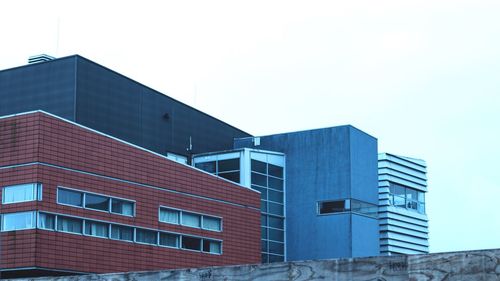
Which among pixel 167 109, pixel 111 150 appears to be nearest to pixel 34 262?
pixel 111 150

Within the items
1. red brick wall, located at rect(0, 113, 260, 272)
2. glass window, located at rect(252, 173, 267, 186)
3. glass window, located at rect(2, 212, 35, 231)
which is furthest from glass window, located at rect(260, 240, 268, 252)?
glass window, located at rect(2, 212, 35, 231)

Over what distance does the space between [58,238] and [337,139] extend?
2357 centimetres

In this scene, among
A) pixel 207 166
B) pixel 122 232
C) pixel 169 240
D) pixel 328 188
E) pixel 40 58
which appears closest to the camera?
pixel 122 232

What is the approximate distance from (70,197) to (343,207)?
2147cm

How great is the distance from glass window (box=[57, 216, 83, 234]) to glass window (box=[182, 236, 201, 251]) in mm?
8156

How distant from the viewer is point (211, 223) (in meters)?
52.2

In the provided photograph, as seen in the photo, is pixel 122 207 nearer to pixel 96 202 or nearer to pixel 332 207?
pixel 96 202

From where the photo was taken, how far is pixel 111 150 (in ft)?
151

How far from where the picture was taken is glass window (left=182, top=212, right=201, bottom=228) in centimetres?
5025

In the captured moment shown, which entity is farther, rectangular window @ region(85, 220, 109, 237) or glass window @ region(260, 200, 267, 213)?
glass window @ region(260, 200, 267, 213)

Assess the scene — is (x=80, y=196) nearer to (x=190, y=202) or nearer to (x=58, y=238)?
(x=58, y=238)

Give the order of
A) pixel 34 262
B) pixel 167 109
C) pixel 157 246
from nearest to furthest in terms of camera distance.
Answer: pixel 34 262, pixel 157 246, pixel 167 109

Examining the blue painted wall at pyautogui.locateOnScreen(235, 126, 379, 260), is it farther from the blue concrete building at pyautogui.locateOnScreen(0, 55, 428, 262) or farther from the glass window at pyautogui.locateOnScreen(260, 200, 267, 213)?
the glass window at pyautogui.locateOnScreen(260, 200, 267, 213)

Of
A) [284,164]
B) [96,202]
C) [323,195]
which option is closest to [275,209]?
[284,164]
